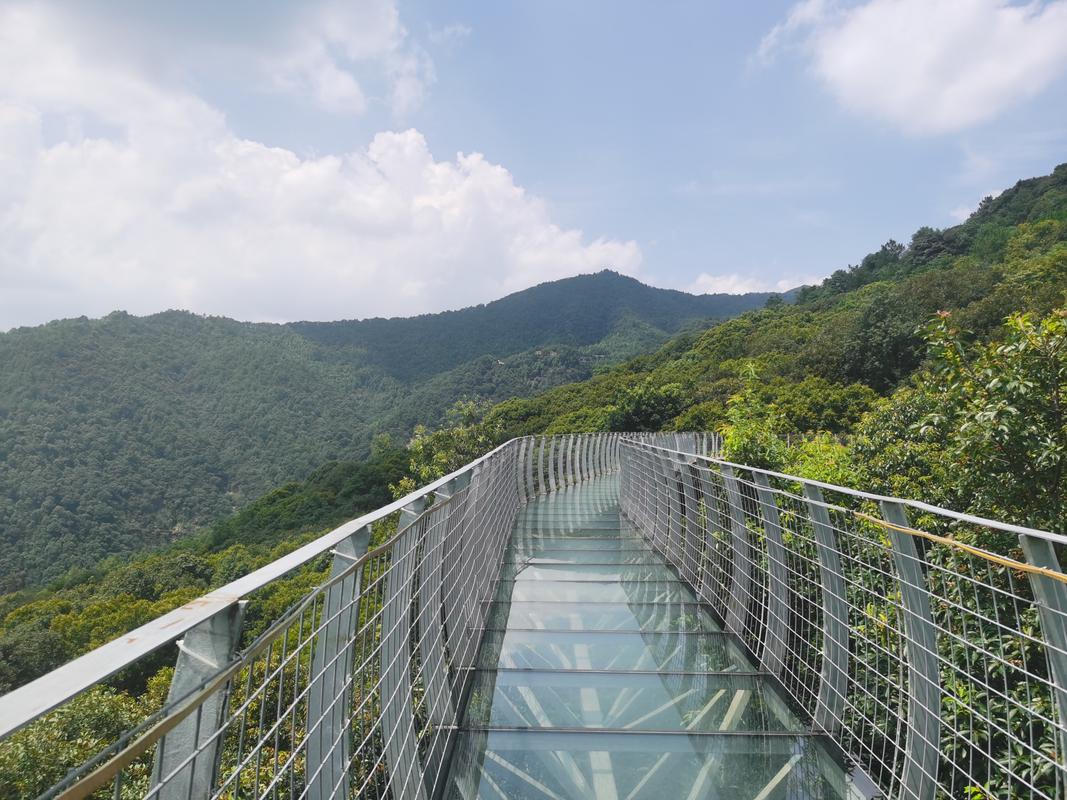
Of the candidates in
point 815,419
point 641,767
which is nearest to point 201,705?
point 641,767

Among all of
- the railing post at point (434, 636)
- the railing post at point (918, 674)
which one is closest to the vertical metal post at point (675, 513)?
the railing post at point (434, 636)

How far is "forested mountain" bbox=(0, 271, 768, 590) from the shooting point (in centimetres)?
5750

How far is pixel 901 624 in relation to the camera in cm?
292

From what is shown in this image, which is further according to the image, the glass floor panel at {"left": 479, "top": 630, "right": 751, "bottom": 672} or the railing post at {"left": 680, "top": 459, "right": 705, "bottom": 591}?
the railing post at {"left": 680, "top": 459, "right": 705, "bottom": 591}

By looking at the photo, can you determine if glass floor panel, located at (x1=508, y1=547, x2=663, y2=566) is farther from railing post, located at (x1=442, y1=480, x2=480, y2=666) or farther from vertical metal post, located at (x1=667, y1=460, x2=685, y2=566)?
railing post, located at (x1=442, y1=480, x2=480, y2=666)

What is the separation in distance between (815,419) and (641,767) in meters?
25.2

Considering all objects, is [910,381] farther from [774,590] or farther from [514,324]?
[514,324]

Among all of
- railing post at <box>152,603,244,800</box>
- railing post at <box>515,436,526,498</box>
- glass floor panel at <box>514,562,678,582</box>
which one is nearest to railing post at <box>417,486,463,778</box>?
railing post at <box>152,603,244,800</box>

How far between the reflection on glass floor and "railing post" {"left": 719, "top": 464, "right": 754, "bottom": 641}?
12 cm

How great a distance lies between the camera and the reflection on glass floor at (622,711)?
2.70 meters

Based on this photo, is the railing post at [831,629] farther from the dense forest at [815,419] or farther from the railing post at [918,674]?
the dense forest at [815,419]

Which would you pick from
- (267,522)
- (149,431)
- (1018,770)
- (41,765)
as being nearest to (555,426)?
(267,522)

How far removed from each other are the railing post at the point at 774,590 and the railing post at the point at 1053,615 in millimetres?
1916

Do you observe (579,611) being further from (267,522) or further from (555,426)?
(267,522)
